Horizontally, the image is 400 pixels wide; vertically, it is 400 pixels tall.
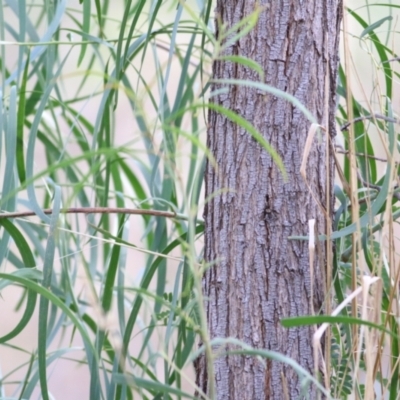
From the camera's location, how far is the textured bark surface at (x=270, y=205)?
0.48 m

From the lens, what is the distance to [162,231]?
68cm

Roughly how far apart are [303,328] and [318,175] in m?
0.11

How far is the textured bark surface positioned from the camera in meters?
0.48

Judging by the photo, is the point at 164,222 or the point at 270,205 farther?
the point at 164,222

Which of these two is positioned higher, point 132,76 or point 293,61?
point 132,76

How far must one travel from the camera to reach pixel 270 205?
48 centimetres

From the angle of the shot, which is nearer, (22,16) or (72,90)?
(22,16)

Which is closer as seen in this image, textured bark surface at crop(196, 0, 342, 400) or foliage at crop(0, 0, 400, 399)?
foliage at crop(0, 0, 400, 399)

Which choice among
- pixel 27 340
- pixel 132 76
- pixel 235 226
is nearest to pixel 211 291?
pixel 235 226

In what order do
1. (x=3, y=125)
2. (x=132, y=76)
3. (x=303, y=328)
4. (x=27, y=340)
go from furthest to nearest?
(x=132, y=76)
(x=27, y=340)
(x=3, y=125)
(x=303, y=328)

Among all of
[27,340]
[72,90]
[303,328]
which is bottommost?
[27,340]

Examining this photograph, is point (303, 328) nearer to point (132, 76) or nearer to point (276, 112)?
point (276, 112)

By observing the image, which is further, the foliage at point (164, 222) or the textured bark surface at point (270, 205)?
the textured bark surface at point (270, 205)

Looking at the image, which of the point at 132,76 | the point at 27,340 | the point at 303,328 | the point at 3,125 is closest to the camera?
the point at 303,328
